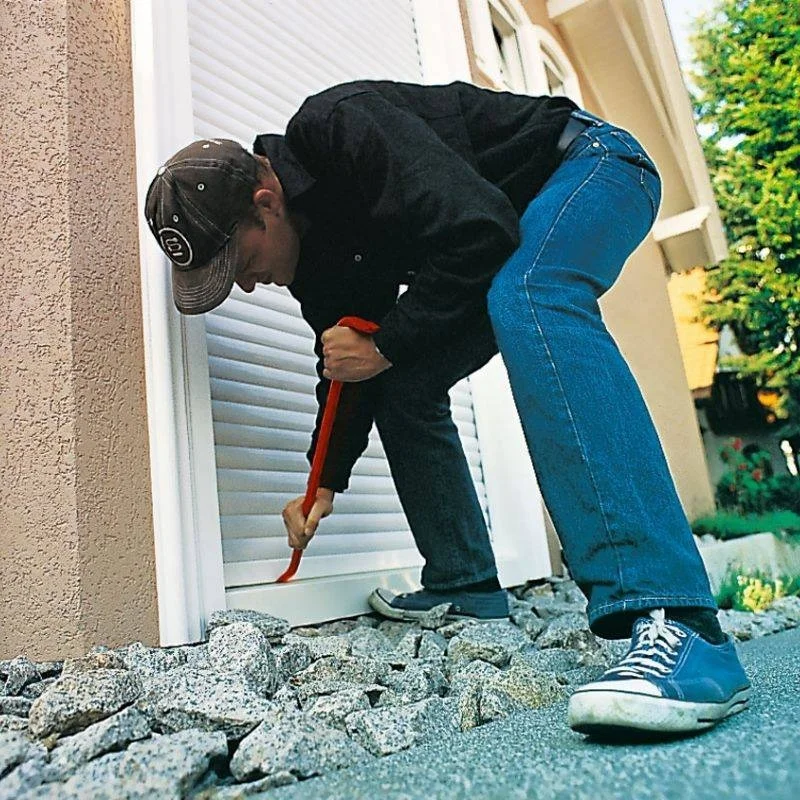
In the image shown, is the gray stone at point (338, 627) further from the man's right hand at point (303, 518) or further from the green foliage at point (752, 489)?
the green foliage at point (752, 489)

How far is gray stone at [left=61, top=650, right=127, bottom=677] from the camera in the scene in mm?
1416

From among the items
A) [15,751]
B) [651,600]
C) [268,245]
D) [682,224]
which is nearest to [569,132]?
[268,245]

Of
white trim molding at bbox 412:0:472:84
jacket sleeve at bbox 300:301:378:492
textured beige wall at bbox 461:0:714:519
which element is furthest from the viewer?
textured beige wall at bbox 461:0:714:519

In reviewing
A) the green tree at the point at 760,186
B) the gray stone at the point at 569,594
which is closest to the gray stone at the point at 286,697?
the gray stone at the point at 569,594

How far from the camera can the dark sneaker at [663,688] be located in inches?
40.4

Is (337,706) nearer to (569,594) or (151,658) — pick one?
(151,658)

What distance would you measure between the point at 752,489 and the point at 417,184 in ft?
25.2

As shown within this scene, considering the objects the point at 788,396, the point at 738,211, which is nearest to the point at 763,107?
the point at 738,211

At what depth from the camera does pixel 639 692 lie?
3.40 feet

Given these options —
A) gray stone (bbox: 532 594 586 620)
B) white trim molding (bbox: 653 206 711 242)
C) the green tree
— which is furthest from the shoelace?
the green tree

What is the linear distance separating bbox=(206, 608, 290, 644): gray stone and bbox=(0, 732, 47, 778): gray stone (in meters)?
0.63

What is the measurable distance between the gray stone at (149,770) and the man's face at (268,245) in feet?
3.46

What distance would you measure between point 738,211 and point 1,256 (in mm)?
10791

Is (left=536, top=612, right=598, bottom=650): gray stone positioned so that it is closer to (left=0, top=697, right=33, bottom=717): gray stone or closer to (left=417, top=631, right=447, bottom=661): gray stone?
(left=417, top=631, right=447, bottom=661): gray stone
